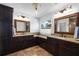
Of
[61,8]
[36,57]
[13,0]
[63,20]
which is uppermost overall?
[13,0]

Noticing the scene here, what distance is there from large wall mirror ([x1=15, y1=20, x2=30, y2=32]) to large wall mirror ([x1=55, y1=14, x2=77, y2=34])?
2.23ft

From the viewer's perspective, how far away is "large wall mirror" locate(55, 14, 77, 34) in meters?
1.78

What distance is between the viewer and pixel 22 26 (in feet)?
6.66

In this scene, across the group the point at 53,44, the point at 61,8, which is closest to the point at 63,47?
the point at 53,44

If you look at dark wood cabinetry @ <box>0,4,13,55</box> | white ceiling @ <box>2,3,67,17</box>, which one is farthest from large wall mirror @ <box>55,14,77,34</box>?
dark wood cabinetry @ <box>0,4,13,55</box>

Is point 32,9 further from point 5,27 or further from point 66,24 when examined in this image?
point 5,27

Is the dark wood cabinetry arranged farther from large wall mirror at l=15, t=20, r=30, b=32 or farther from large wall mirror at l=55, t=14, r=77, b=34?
large wall mirror at l=55, t=14, r=77, b=34

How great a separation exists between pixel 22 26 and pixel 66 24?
3.31 ft

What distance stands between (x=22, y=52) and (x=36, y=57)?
1.23 ft

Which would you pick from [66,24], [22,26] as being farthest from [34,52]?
[66,24]

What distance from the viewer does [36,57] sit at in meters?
2.05

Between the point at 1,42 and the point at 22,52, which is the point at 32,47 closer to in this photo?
the point at 22,52

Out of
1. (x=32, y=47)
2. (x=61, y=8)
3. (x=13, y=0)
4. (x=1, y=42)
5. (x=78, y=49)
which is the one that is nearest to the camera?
(x=78, y=49)

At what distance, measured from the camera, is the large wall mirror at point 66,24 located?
1779 millimetres
